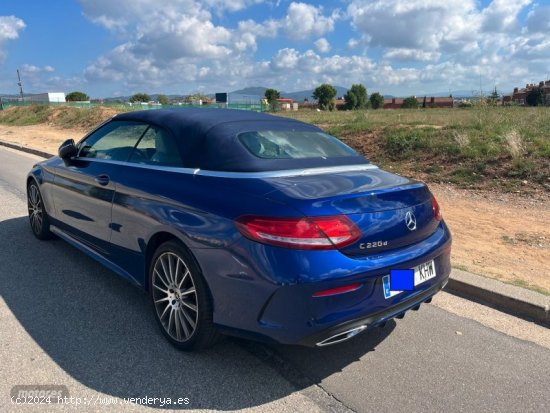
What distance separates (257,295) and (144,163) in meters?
1.65

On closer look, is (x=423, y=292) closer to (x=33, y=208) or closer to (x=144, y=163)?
(x=144, y=163)

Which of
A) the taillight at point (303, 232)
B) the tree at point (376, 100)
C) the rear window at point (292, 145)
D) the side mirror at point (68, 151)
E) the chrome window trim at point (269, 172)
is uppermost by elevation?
the rear window at point (292, 145)

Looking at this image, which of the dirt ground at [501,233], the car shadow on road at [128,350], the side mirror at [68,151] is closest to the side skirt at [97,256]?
the car shadow on road at [128,350]

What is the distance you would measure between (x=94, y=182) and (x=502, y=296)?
372cm

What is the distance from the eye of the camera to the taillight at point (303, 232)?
258cm

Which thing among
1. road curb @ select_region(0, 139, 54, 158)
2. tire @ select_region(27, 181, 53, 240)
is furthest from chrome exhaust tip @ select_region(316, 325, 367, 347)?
road curb @ select_region(0, 139, 54, 158)

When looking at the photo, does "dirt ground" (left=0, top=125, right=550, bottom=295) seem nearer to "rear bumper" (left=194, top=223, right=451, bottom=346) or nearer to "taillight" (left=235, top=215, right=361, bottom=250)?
"rear bumper" (left=194, top=223, right=451, bottom=346)

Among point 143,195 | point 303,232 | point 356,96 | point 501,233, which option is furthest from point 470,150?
point 356,96

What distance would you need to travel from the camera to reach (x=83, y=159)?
14.7 ft

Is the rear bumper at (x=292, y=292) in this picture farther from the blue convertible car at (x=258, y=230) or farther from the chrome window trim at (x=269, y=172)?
the chrome window trim at (x=269, y=172)

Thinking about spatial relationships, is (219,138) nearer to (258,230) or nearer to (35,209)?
(258,230)

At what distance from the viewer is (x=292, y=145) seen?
12.1 ft

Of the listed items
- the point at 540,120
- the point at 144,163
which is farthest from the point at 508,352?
the point at 540,120

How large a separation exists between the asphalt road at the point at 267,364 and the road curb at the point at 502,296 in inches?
6.0
